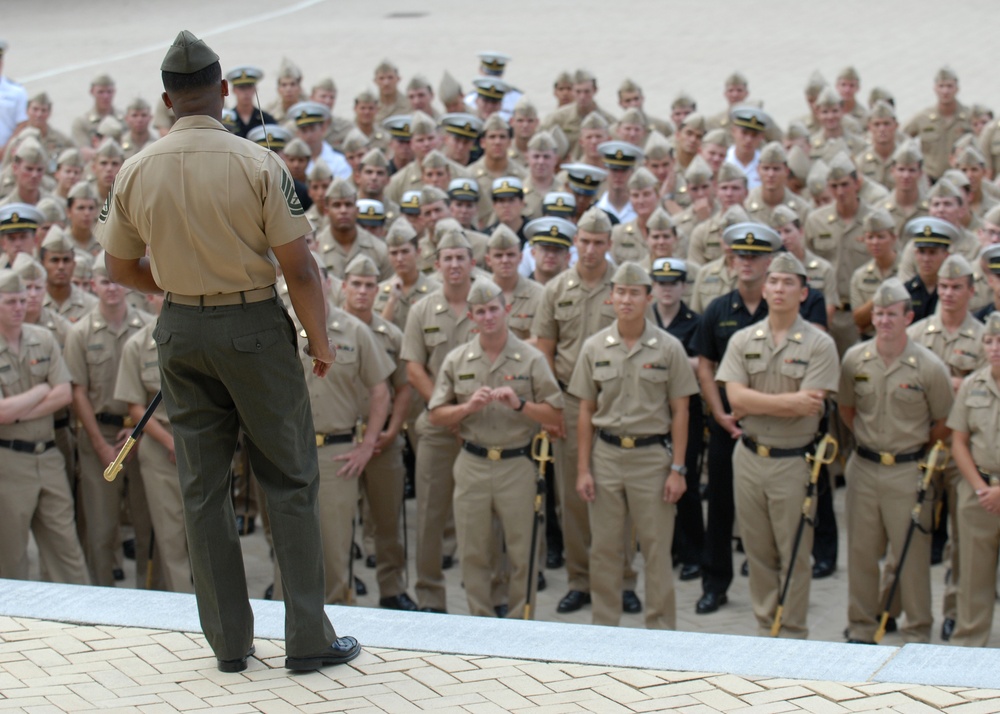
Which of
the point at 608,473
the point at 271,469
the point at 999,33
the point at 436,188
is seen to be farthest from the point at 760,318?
the point at 999,33

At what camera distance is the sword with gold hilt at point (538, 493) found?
8102 millimetres

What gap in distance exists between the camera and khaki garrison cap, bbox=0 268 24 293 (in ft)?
26.5

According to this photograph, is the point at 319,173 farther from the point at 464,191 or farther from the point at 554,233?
the point at 554,233

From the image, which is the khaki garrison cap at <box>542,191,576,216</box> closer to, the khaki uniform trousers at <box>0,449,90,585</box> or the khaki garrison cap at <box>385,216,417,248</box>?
the khaki garrison cap at <box>385,216,417,248</box>

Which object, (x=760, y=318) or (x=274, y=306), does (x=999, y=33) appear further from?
(x=274, y=306)

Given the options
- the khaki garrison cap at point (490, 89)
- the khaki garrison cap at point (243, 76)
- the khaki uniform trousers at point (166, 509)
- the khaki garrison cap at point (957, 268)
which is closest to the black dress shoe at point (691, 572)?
the khaki garrison cap at point (957, 268)

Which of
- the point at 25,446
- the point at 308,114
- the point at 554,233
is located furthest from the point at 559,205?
the point at 25,446

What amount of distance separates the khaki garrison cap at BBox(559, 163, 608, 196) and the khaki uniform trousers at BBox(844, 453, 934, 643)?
4.09 metres

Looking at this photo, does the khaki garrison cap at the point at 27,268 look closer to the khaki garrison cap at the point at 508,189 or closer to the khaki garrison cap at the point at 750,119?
the khaki garrison cap at the point at 508,189

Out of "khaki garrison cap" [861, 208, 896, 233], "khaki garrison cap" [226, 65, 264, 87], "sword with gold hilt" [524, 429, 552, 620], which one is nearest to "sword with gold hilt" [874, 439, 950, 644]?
"sword with gold hilt" [524, 429, 552, 620]

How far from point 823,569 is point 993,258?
2130 millimetres

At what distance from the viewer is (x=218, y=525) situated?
472 centimetres

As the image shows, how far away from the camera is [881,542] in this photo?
8.05 m

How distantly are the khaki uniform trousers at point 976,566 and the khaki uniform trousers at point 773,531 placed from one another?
79cm
